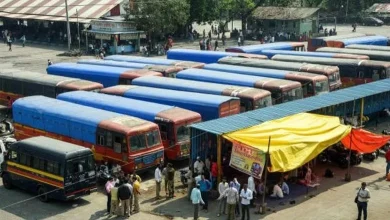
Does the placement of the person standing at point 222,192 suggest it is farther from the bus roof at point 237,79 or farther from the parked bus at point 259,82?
the bus roof at point 237,79

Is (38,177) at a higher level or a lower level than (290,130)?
lower

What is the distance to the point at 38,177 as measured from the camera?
20359 mm

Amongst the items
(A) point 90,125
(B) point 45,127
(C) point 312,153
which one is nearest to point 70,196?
(A) point 90,125

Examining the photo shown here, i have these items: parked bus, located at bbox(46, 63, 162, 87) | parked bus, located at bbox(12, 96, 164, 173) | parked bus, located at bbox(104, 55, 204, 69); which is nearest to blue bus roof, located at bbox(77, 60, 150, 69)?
parked bus, located at bbox(104, 55, 204, 69)

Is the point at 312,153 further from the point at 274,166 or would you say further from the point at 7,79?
the point at 7,79

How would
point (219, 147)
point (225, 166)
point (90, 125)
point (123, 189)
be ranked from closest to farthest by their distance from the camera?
point (123, 189) → point (219, 147) → point (225, 166) → point (90, 125)

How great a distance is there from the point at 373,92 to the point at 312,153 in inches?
365

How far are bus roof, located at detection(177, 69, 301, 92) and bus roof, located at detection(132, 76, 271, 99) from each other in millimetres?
1350

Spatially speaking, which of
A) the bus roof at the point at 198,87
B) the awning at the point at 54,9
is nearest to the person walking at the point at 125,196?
the bus roof at the point at 198,87

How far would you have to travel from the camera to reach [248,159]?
1942 cm

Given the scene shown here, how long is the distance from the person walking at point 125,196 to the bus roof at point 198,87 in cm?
1056

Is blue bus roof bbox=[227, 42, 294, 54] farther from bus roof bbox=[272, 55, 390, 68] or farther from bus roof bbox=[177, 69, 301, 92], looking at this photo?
bus roof bbox=[177, 69, 301, 92]

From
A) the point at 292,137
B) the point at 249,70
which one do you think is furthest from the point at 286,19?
the point at 292,137

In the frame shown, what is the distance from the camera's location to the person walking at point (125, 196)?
18.8 metres
